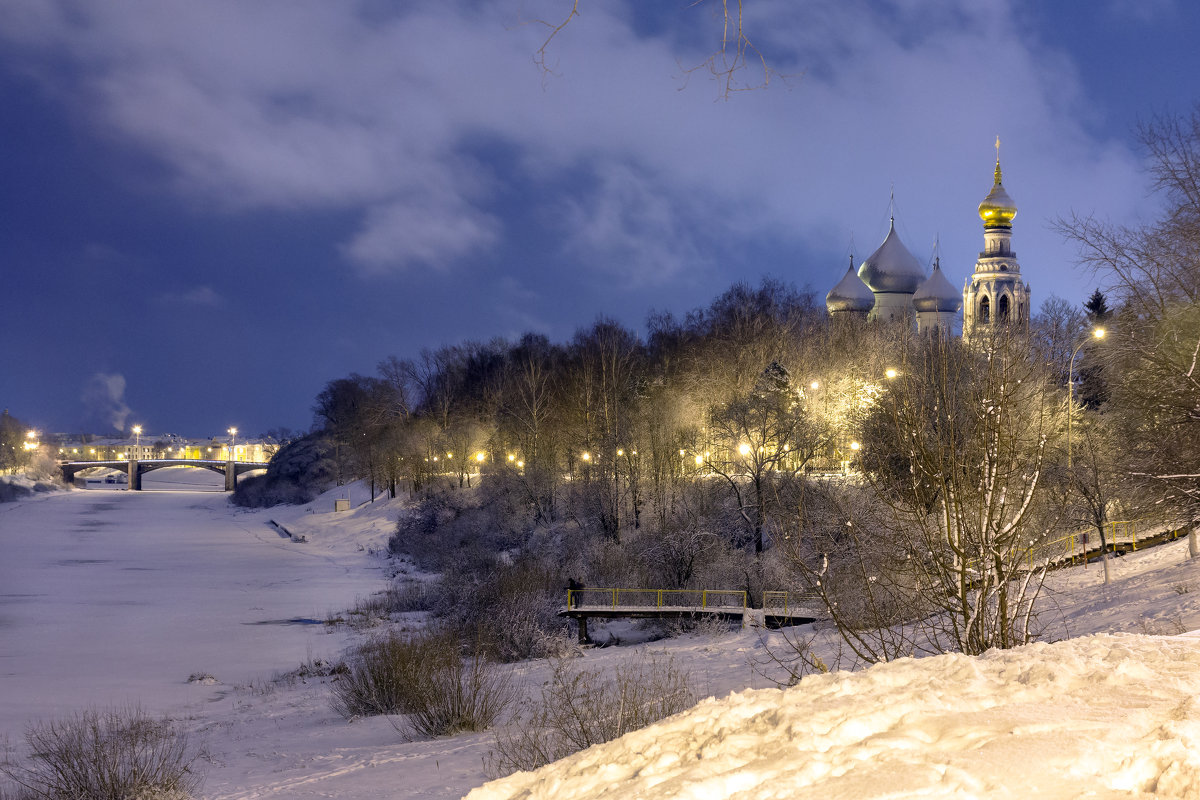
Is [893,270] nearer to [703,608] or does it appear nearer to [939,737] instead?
[703,608]

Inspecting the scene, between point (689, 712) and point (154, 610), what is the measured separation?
31.2m

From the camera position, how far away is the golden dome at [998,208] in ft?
222

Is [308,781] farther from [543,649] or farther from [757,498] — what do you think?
[757,498]

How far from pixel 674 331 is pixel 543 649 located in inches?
1739

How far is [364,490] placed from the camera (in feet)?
243

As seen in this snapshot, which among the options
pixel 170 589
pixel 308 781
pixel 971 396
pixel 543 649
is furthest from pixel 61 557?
pixel 971 396

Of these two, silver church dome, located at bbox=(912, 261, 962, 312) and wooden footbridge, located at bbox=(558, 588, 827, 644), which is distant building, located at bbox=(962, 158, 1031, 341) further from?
wooden footbridge, located at bbox=(558, 588, 827, 644)

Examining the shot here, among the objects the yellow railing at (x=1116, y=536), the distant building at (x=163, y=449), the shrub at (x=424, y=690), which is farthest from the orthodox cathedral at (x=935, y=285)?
→ the distant building at (x=163, y=449)

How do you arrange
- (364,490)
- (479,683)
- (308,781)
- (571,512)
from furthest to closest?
(364,490) < (571,512) < (479,683) < (308,781)

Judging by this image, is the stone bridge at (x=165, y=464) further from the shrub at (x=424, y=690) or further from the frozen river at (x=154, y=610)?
the shrub at (x=424, y=690)

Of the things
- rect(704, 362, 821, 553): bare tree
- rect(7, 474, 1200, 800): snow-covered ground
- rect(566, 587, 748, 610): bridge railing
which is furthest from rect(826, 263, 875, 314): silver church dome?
rect(566, 587, 748, 610): bridge railing

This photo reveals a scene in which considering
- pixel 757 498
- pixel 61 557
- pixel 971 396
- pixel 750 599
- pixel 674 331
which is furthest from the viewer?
pixel 674 331

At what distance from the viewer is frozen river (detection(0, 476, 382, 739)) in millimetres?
20297

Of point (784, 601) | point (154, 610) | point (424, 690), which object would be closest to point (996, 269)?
point (784, 601)
